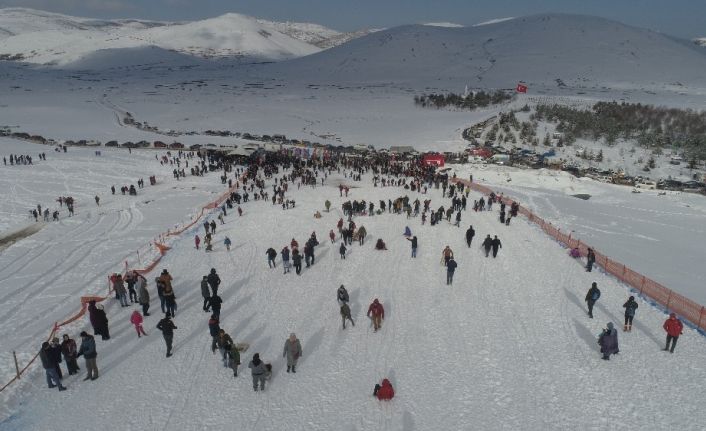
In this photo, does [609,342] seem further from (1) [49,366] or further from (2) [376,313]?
(1) [49,366]

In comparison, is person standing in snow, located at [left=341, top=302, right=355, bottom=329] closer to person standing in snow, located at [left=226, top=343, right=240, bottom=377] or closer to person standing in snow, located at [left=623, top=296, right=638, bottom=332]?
person standing in snow, located at [left=226, top=343, right=240, bottom=377]

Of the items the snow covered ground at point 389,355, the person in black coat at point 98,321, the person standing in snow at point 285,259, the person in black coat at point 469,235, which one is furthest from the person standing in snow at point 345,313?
the person in black coat at point 469,235

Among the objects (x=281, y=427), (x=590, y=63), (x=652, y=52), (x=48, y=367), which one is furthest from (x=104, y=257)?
(x=652, y=52)

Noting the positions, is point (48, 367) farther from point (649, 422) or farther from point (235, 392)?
point (649, 422)

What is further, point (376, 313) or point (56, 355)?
point (376, 313)

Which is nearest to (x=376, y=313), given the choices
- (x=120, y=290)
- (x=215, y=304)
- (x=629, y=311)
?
(x=215, y=304)

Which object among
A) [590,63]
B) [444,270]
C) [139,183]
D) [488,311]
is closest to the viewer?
[488,311]
